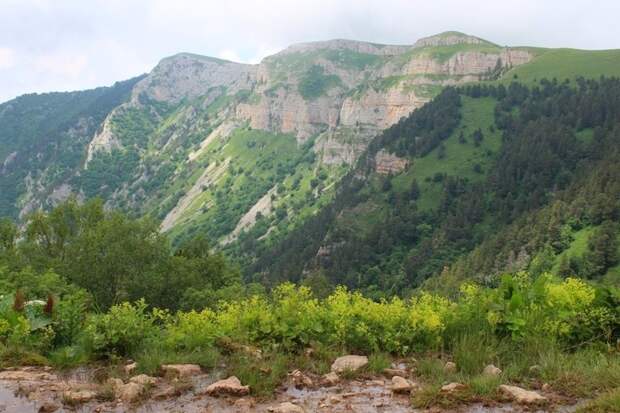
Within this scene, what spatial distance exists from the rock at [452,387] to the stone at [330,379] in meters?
1.67

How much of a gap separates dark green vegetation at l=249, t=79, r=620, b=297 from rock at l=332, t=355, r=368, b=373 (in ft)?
263

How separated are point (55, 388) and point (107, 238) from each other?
98.3 ft

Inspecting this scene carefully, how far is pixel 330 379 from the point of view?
7.77 m

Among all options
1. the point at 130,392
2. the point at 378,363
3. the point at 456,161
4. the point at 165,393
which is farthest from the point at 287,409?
the point at 456,161

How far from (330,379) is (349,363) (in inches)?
23.7

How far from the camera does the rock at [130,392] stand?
7094mm

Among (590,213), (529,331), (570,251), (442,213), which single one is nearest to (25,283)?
(529,331)

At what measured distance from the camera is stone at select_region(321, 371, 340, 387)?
25.3 ft

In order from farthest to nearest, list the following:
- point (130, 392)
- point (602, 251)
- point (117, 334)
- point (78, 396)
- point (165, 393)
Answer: point (602, 251) < point (117, 334) < point (165, 393) < point (130, 392) < point (78, 396)

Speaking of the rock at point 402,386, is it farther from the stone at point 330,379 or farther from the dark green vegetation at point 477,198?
the dark green vegetation at point 477,198

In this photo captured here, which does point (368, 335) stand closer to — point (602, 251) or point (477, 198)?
point (602, 251)

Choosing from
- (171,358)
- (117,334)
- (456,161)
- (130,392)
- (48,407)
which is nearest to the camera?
(48,407)

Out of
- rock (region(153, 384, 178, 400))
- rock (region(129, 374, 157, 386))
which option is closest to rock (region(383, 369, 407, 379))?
rock (region(153, 384, 178, 400))

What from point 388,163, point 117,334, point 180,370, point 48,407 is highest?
point 117,334
